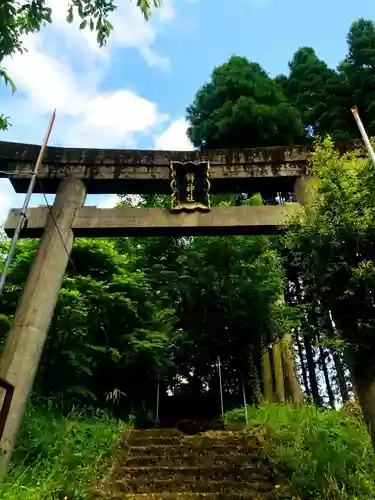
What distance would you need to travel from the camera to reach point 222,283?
10539mm

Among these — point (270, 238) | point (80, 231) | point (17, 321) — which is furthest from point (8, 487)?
point (270, 238)

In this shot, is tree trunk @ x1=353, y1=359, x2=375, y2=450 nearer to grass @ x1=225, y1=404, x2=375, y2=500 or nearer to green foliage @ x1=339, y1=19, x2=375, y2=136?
grass @ x1=225, y1=404, x2=375, y2=500

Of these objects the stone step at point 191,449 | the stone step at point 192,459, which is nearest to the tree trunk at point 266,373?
the stone step at point 191,449

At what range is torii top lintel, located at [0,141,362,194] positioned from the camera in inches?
311

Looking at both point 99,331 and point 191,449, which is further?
point 99,331

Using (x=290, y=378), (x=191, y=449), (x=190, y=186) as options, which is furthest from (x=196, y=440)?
(x=290, y=378)

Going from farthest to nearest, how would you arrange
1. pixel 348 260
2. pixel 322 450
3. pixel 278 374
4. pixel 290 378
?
pixel 290 378 → pixel 278 374 → pixel 322 450 → pixel 348 260

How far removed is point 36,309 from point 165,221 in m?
2.32

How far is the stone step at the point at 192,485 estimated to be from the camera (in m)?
5.63

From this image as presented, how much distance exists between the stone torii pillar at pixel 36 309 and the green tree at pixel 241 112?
301 inches

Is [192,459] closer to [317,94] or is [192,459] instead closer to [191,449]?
[191,449]

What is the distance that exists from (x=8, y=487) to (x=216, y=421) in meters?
5.90

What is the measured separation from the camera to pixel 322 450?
577cm

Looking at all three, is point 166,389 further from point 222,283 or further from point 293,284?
point 293,284
